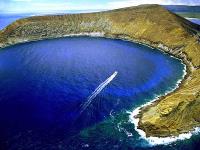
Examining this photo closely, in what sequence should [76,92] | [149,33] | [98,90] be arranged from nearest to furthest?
[76,92], [98,90], [149,33]

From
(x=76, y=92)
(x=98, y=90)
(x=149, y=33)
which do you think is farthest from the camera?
(x=149, y=33)

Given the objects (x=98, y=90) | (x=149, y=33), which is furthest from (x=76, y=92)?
(x=149, y=33)

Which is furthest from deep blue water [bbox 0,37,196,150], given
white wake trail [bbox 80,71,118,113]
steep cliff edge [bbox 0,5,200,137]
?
steep cliff edge [bbox 0,5,200,137]

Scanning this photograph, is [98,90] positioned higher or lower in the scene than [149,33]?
lower

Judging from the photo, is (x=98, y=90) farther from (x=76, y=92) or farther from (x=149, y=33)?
(x=149, y=33)

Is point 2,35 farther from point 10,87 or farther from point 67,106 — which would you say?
point 67,106

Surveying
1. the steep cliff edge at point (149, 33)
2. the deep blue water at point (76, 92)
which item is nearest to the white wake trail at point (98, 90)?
the deep blue water at point (76, 92)

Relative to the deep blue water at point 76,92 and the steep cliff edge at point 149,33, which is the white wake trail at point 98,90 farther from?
the steep cliff edge at point 149,33
